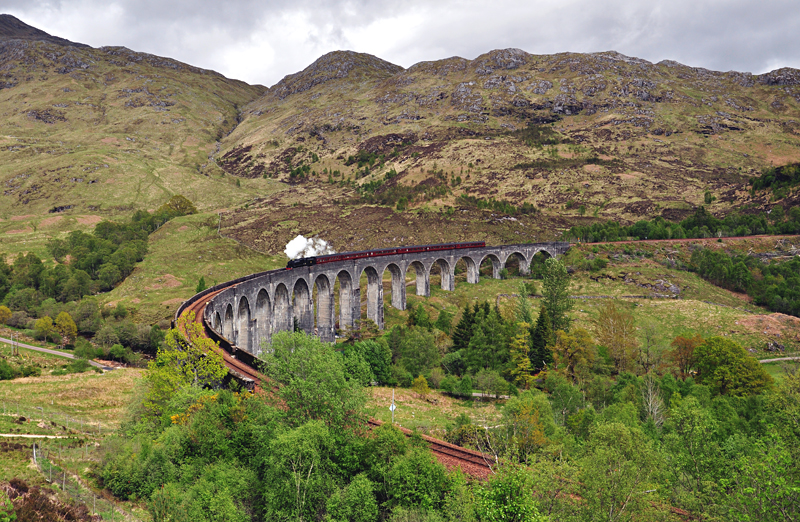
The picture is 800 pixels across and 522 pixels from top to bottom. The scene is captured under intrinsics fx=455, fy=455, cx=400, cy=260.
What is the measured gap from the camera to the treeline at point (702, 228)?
10925 cm

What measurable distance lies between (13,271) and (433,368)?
93892 mm

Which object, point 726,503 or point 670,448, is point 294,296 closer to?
point 670,448

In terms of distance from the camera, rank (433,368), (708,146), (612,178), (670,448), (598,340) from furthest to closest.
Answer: (708,146) → (612,178) → (598,340) → (433,368) → (670,448)

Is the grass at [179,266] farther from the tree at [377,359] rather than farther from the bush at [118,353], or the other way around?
the tree at [377,359]

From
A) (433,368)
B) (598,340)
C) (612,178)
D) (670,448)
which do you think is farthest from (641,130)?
(670,448)

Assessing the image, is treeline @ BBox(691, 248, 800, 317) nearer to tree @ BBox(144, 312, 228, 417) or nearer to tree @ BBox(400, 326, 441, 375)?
tree @ BBox(400, 326, 441, 375)

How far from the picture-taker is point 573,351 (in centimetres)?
5381

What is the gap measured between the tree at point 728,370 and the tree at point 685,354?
3119 millimetres

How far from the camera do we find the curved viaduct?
53.7m

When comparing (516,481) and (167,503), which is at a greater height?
(516,481)

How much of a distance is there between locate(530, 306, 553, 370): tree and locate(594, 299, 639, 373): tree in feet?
26.0

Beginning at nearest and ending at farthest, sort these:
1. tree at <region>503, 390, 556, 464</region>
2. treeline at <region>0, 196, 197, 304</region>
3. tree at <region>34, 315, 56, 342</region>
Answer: tree at <region>503, 390, 556, 464</region>
tree at <region>34, 315, 56, 342</region>
treeline at <region>0, 196, 197, 304</region>

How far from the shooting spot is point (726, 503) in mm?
18953

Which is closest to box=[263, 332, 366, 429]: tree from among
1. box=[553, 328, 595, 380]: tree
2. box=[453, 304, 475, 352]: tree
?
box=[553, 328, 595, 380]: tree
